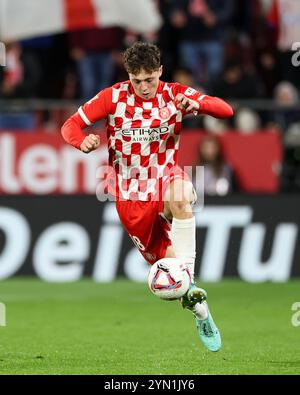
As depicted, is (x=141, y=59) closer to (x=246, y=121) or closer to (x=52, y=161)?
(x=52, y=161)

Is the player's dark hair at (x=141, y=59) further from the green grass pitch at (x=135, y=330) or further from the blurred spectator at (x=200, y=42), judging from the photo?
the blurred spectator at (x=200, y=42)

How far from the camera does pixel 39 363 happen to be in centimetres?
923

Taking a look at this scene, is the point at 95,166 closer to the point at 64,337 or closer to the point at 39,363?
the point at 64,337

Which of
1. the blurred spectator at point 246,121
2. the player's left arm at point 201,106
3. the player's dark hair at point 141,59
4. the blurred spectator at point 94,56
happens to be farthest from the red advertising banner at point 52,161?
the player's dark hair at point 141,59

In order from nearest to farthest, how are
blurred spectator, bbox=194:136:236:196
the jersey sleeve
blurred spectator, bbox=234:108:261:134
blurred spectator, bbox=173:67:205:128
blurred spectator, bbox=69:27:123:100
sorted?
the jersey sleeve → blurred spectator, bbox=194:136:236:196 → blurred spectator, bbox=234:108:261:134 → blurred spectator, bbox=173:67:205:128 → blurred spectator, bbox=69:27:123:100

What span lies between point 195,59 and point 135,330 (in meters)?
7.89

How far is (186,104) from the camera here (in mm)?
9398

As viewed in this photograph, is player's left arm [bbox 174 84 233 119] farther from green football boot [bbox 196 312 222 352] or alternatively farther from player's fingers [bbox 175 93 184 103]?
green football boot [bbox 196 312 222 352]

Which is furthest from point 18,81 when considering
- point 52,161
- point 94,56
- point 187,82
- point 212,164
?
point 212,164

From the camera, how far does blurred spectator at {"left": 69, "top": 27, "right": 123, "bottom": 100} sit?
18.6 meters

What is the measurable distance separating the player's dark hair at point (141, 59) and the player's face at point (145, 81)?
4 cm

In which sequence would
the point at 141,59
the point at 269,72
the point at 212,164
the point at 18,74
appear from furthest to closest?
1. the point at 269,72
2. the point at 18,74
3. the point at 212,164
4. the point at 141,59

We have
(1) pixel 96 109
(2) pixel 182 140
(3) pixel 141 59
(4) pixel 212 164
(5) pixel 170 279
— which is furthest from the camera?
(2) pixel 182 140

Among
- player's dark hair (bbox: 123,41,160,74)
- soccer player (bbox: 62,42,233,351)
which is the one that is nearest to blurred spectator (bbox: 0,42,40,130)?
soccer player (bbox: 62,42,233,351)
